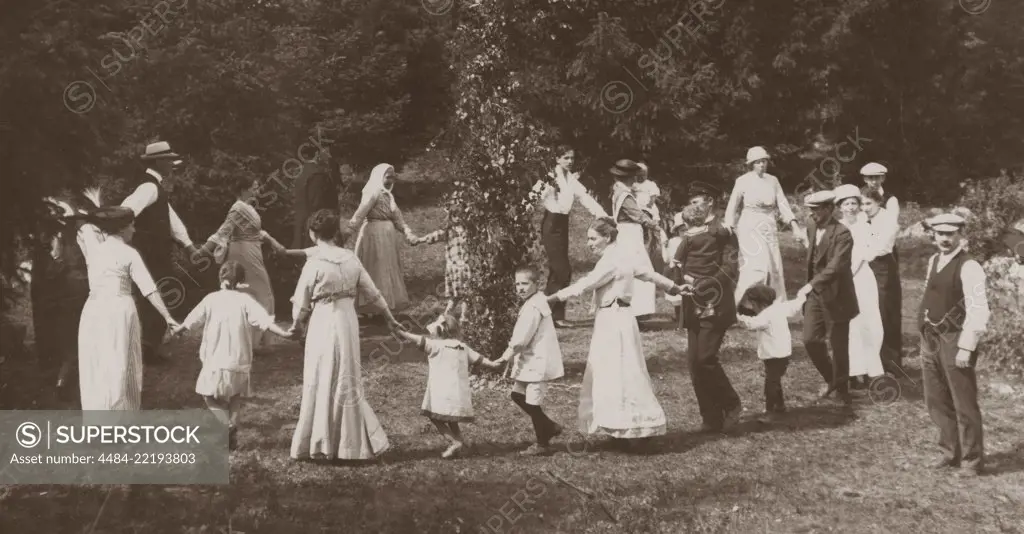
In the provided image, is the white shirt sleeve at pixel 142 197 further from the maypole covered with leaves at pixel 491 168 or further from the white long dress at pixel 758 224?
the white long dress at pixel 758 224

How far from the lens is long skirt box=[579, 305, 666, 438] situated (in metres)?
9.15

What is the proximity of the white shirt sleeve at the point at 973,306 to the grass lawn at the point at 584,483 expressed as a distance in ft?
3.59

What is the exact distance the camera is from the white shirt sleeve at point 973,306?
8.18 meters

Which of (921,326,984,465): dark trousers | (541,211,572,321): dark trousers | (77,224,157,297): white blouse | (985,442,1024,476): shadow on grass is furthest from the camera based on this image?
(541,211,572,321): dark trousers

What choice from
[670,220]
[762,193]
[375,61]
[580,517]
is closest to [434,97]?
[375,61]

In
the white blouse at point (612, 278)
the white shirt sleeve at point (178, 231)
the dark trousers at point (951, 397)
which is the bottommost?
the dark trousers at point (951, 397)

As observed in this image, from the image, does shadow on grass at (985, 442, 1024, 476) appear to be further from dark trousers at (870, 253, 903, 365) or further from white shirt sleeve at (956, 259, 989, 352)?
dark trousers at (870, 253, 903, 365)

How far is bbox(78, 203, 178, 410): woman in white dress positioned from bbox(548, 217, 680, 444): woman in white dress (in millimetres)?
3166

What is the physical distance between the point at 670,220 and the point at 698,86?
243 cm

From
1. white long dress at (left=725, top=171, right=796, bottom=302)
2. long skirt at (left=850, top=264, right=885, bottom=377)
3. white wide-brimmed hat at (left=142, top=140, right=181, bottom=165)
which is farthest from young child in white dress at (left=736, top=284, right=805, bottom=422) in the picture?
white wide-brimmed hat at (left=142, top=140, right=181, bottom=165)

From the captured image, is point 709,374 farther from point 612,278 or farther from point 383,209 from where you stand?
point 383,209

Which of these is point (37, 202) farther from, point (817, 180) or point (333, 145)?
point (817, 180)

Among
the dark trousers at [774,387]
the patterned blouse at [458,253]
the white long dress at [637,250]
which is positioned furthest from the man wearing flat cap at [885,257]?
the patterned blouse at [458,253]

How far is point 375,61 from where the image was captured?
22969 millimetres
